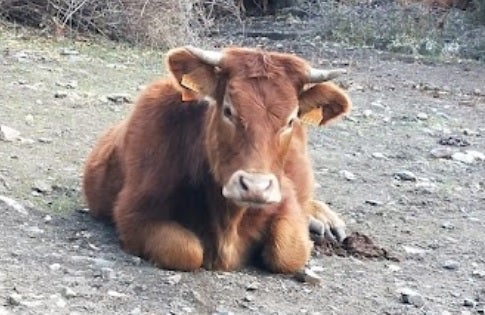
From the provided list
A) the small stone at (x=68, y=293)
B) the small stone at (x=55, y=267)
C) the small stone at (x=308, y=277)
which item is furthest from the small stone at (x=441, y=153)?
the small stone at (x=68, y=293)

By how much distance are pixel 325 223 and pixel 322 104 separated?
3.59 feet

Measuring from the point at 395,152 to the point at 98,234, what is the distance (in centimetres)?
413

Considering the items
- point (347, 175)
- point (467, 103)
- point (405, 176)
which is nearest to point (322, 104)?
point (347, 175)

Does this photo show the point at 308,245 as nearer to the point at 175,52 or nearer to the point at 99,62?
the point at 175,52

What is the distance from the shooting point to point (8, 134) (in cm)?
909

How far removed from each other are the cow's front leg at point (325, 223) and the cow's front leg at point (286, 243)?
0.45 m

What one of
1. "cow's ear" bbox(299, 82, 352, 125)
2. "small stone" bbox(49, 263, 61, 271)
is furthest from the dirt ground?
"cow's ear" bbox(299, 82, 352, 125)

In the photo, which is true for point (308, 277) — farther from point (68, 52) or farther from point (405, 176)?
point (68, 52)

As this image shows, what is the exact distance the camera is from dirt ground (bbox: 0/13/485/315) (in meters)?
6.04

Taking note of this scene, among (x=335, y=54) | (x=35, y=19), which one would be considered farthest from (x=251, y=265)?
(x=335, y=54)

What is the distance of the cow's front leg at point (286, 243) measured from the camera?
6.68m

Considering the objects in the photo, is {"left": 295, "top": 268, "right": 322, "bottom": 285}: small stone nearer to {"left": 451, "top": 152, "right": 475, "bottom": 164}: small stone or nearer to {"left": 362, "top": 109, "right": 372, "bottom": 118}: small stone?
{"left": 451, "top": 152, "right": 475, "bottom": 164}: small stone

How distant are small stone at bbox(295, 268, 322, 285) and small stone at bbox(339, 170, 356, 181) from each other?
106 inches

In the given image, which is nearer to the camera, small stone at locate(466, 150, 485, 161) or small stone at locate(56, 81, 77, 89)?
small stone at locate(466, 150, 485, 161)
